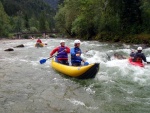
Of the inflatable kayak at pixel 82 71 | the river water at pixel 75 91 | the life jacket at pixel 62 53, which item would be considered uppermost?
the life jacket at pixel 62 53

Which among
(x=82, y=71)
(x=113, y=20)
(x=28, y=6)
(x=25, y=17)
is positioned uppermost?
(x=28, y=6)

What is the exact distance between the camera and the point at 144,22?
103 ft

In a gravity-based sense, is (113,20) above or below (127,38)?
above

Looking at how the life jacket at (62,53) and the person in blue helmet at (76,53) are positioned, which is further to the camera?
the life jacket at (62,53)

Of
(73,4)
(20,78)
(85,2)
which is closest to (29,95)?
(20,78)

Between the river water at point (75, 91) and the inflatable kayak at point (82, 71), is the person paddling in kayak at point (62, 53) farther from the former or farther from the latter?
the inflatable kayak at point (82, 71)

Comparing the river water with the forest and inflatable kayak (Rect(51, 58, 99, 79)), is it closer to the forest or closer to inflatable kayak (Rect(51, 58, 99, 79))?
inflatable kayak (Rect(51, 58, 99, 79))

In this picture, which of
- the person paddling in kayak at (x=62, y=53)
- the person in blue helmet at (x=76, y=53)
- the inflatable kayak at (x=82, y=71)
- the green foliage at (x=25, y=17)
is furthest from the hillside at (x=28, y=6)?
the inflatable kayak at (x=82, y=71)

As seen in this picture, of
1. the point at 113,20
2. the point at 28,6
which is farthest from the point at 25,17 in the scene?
the point at 28,6

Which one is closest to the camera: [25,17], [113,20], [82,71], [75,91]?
[75,91]

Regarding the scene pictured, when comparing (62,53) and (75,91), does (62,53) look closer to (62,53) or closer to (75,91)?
(62,53)

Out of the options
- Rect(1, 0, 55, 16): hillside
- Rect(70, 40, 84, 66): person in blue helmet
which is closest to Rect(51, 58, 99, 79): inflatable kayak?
Rect(70, 40, 84, 66): person in blue helmet

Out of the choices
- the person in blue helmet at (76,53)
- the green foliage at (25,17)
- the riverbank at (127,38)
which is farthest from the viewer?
the green foliage at (25,17)

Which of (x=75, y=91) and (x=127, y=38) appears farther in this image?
(x=127, y=38)
